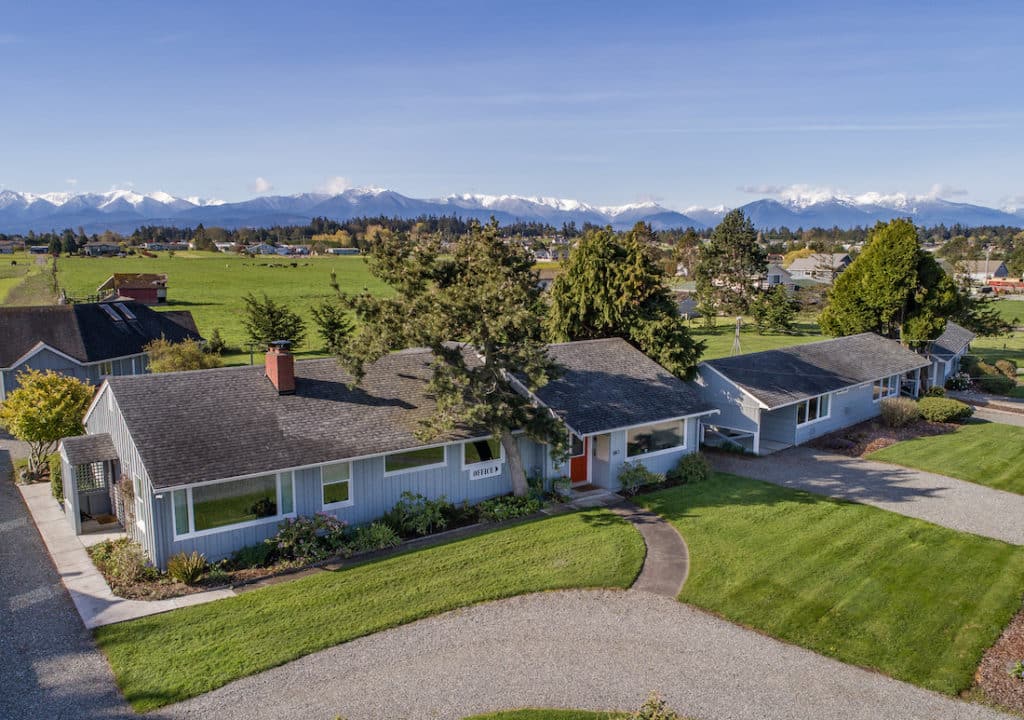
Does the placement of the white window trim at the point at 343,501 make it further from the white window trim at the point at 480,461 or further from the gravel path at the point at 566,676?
the gravel path at the point at 566,676

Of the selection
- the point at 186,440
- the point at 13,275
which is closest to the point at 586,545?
the point at 186,440

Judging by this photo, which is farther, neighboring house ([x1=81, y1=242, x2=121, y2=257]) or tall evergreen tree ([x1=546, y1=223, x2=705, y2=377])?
neighboring house ([x1=81, y1=242, x2=121, y2=257])

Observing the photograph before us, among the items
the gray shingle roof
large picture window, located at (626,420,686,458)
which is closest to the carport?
the gray shingle roof

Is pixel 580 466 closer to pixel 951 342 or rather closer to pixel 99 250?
pixel 951 342

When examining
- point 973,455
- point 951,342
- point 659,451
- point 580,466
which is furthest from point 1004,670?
point 951,342

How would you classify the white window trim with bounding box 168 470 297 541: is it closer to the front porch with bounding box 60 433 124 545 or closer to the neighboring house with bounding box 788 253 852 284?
the front porch with bounding box 60 433 124 545

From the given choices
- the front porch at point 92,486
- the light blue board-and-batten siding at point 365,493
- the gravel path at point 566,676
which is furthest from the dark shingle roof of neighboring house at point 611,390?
the front porch at point 92,486
